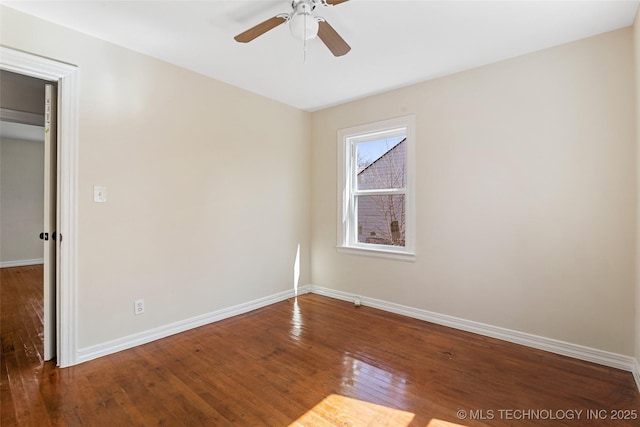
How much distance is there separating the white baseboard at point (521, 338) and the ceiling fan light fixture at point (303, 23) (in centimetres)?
285

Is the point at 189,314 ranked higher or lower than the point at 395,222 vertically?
lower

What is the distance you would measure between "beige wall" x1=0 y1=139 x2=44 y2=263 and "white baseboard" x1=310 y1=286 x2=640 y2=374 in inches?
274

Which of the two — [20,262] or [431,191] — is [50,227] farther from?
[20,262]

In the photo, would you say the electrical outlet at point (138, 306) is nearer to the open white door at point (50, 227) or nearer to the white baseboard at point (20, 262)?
the open white door at point (50, 227)

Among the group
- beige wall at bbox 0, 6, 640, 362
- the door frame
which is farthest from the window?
the door frame

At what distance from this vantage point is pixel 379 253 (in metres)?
3.67

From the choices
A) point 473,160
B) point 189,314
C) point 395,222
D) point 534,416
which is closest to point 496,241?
point 473,160

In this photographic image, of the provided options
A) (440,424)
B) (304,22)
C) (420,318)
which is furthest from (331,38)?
(420,318)

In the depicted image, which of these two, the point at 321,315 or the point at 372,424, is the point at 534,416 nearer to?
the point at 372,424

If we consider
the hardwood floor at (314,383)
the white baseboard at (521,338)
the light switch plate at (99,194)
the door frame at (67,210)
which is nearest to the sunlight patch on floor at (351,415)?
the hardwood floor at (314,383)

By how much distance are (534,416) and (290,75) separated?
3324 mm

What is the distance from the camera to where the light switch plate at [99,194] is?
8.05ft

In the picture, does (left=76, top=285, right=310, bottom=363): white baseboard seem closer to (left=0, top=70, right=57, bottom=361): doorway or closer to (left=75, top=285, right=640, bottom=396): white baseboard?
(left=75, top=285, right=640, bottom=396): white baseboard

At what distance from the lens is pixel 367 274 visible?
12.5ft
